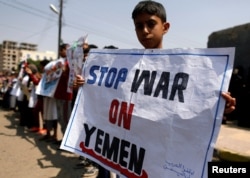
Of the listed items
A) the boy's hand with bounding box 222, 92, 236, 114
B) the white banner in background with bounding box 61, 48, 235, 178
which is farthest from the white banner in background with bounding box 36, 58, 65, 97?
the boy's hand with bounding box 222, 92, 236, 114

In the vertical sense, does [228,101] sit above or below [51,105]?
above

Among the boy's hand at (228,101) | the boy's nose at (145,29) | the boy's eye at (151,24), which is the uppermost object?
the boy's eye at (151,24)

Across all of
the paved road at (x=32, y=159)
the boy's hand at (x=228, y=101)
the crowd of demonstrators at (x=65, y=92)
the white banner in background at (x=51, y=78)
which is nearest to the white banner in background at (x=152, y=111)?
the boy's hand at (x=228, y=101)

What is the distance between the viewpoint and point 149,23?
6.42ft

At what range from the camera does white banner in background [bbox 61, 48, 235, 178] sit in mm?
1480

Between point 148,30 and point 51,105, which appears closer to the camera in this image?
point 148,30

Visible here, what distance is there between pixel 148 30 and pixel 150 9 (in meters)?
0.13

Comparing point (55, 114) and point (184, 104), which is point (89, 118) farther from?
point (55, 114)

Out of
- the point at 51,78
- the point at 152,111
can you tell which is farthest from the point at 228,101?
the point at 51,78

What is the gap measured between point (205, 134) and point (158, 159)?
1.05ft

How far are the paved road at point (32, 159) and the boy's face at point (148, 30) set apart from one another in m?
2.56

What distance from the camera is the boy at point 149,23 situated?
→ 194cm

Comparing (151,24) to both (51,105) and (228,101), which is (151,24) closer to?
(228,101)

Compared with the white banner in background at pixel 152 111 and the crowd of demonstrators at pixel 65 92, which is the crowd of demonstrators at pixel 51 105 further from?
the white banner in background at pixel 152 111
